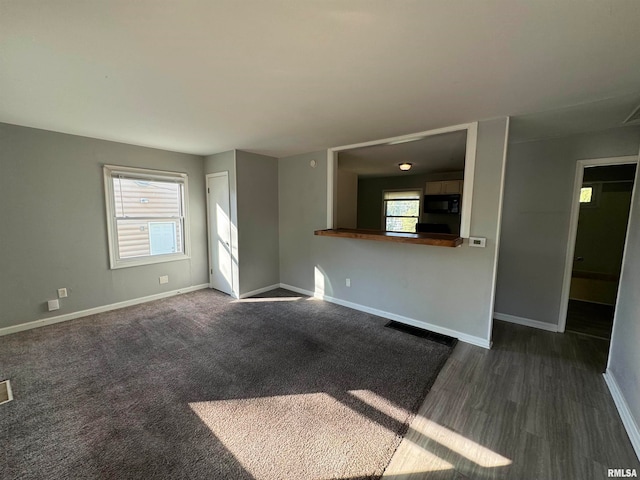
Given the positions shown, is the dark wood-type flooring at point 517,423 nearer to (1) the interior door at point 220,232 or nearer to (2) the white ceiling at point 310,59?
(2) the white ceiling at point 310,59

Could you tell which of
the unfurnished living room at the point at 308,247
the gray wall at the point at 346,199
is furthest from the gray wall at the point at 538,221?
the gray wall at the point at 346,199

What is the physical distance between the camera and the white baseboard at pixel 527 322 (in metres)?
3.35

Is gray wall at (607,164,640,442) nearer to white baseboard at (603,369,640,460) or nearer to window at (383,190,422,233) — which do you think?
white baseboard at (603,369,640,460)

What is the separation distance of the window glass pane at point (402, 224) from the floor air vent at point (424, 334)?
3698 mm

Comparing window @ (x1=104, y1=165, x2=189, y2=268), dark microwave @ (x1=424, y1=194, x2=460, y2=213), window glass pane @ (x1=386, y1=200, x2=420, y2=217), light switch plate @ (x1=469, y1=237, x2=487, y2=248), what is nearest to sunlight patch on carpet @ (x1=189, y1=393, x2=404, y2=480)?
light switch plate @ (x1=469, y1=237, x2=487, y2=248)

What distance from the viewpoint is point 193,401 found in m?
2.08

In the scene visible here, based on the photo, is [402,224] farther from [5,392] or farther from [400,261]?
[5,392]

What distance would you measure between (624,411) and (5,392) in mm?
4829

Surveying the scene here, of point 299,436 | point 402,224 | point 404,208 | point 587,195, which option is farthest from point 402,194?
point 299,436

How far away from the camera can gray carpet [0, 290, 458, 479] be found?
159cm

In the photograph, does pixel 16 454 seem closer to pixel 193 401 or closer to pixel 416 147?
pixel 193 401

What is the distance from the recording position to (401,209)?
276 inches

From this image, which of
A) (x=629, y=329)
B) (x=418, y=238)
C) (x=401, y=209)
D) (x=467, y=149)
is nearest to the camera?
(x=629, y=329)

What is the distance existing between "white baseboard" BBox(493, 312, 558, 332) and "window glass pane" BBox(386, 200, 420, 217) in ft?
11.4
